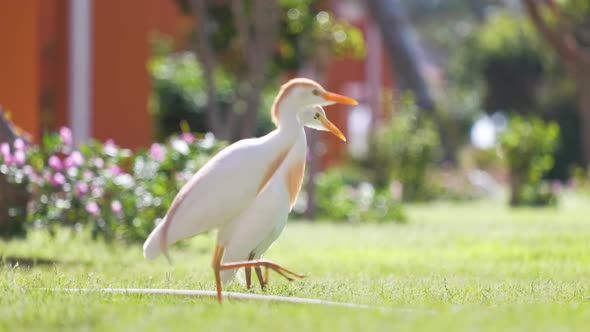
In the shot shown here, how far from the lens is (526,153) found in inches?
952

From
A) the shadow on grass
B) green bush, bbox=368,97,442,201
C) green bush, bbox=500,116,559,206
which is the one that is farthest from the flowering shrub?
green bush, bbox=368,97,442,201

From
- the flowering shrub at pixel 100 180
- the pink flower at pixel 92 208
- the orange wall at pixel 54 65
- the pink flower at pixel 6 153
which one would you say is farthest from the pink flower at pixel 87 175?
the orange wall at pixel 54 65

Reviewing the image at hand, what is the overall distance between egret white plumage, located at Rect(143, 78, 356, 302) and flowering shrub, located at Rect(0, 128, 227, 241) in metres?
4.06

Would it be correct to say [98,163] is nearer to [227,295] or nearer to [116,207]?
[116,207]

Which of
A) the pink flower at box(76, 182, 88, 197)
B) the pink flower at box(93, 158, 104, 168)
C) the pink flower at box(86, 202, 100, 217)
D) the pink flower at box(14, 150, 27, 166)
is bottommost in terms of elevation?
the pink flower at box(86, 202, 100, 217)

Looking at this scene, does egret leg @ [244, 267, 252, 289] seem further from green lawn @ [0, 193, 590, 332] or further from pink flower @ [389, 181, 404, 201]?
pink flower @ [389, 181, 404, 201]

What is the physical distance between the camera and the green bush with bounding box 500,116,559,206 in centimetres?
2403

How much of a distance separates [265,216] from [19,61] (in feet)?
30.3

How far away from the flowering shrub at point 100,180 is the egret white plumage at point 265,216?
403 centimetres

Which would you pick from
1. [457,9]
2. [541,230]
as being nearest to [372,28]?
[541,230]

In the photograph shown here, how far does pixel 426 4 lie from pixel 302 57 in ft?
192

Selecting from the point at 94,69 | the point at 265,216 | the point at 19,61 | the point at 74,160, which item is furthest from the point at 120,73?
the point at 265,216

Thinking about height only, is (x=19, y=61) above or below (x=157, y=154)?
above

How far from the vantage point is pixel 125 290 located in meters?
7.55
